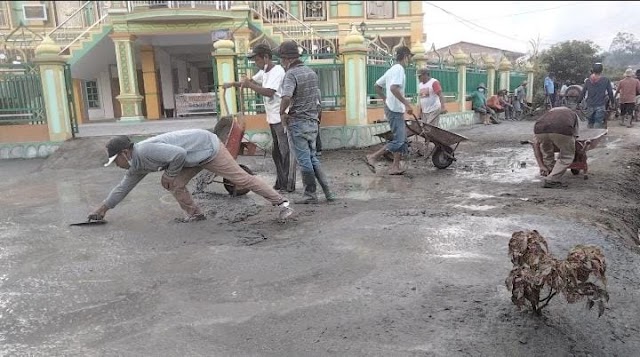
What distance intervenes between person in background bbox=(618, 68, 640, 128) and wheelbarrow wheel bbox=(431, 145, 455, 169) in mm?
7521

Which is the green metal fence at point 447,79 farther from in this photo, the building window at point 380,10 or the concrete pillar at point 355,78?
the building window at point 380,10

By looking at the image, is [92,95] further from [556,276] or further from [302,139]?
[556,276]

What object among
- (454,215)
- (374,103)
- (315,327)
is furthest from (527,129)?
(315,327)

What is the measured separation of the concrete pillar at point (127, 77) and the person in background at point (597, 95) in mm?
13007

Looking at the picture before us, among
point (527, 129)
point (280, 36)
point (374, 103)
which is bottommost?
point (527, 129)

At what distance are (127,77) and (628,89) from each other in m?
14.5

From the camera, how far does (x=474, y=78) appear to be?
57.7 ft

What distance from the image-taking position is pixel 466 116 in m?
16.6

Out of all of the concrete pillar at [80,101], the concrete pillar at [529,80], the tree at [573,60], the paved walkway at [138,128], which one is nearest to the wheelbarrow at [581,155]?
the paved walkway at [138,128]

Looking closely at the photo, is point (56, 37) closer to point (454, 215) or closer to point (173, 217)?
point (173, 217)

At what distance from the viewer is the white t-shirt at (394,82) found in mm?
6918

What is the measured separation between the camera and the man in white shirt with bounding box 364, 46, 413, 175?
6.89m

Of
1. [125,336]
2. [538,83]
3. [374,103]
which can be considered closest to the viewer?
[125,336]

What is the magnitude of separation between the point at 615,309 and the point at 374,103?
340 inches
